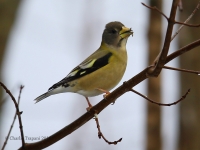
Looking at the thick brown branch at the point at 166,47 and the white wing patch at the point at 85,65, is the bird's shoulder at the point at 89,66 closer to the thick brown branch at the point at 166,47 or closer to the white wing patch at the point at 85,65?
the white wing patch at the point at 85,65

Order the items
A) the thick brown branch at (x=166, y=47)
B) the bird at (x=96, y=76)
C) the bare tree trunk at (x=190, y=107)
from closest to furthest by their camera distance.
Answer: the thick brown branch at (x=166, y=47)
the bird at (x=96, y=76)
the bare tree trunk at (x=190, y=107)

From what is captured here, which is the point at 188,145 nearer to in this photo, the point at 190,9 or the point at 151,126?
the point at 151,126

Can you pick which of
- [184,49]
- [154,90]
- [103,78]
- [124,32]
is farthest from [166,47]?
[154,90]

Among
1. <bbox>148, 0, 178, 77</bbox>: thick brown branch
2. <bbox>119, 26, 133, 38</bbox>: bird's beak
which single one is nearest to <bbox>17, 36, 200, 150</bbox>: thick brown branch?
<bbox>148, 0, 178, 77</bbox>: thick brown branch

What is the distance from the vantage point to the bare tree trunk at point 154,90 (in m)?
6.20

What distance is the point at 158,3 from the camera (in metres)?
6.61

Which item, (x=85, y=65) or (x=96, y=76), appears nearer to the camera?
(x=96, y=76)

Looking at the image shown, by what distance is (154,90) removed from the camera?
21.6 feet

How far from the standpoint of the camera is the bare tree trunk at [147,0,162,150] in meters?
6.20

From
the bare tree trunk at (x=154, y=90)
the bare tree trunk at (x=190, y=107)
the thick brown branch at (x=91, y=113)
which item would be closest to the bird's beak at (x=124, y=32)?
the thick brown branch at (x=91, y=113)

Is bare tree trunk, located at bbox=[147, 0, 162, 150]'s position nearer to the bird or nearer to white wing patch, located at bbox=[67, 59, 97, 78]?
the bird

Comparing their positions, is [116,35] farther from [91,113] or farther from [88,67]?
[91,113]

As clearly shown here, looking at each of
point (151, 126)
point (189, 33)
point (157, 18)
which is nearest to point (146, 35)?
point (157, 18)

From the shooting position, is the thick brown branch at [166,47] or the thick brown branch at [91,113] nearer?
the thick brown branch at [166,47]
